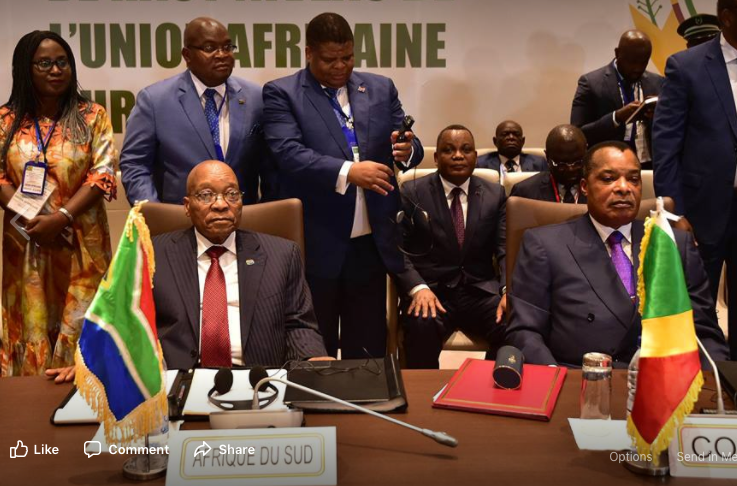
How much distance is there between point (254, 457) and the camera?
5.18ft

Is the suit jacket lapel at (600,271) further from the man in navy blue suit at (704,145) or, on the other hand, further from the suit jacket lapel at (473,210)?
the suit jacket lapel at (473,210)

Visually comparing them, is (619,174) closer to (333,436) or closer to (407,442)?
(407,442)

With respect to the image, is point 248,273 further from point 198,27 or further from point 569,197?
point 569,197

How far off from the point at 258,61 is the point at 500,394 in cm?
469

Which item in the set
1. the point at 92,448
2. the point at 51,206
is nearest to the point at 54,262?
the point at 51,206

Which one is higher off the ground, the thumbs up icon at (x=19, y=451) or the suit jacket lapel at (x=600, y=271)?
the suit jacket lapel at (x=600, y=271)

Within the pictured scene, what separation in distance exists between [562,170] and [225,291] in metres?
1.95

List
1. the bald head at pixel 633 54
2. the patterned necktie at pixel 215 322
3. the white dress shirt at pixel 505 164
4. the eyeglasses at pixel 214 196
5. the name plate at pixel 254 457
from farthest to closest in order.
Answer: the white dress shirt at pixel 505 164 → the bald head at pixel 633 54 → the eyeglasses at pixel 214 196 → the patterned necktie at pixel 215 322 → the name plate at pixel 254 457

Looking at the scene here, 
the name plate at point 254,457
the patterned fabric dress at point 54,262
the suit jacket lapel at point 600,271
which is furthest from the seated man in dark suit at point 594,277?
the patterned fabric dress at point 54,262

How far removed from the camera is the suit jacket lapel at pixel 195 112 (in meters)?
3.55

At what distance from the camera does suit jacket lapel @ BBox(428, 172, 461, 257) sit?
12.8 ft

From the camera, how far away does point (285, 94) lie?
3521 mm

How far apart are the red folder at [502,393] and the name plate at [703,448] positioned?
34 cm

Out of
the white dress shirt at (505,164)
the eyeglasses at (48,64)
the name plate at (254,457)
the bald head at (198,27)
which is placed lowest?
the name plate at (254,457)
